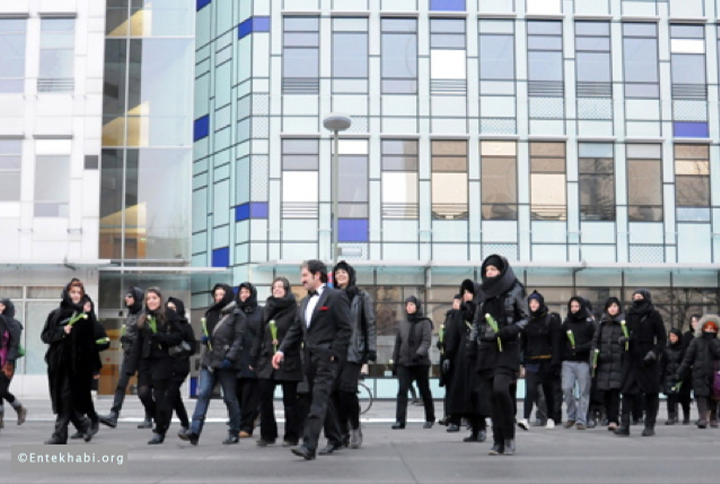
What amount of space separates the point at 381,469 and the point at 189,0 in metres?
26.0

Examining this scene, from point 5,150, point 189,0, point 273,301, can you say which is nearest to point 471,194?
point 189,0

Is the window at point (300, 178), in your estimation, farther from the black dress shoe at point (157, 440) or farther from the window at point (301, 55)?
the black dress shoe at point (157, 440)

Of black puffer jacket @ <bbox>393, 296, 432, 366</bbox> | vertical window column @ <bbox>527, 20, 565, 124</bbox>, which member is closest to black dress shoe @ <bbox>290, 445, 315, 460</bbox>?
black puffer jacket @ <bbox>393, 296, 432, 366</bbox>

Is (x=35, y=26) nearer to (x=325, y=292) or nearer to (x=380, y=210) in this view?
(x=380, y=210)

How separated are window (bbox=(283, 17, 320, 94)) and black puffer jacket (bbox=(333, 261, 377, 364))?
790 inches

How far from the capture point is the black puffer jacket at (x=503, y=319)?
38.3ft

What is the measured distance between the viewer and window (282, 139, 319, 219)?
32.5m

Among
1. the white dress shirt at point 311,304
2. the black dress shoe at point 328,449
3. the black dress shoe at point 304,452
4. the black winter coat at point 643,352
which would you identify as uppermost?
the white dress shirt at point 311,304

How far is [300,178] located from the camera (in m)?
32.7

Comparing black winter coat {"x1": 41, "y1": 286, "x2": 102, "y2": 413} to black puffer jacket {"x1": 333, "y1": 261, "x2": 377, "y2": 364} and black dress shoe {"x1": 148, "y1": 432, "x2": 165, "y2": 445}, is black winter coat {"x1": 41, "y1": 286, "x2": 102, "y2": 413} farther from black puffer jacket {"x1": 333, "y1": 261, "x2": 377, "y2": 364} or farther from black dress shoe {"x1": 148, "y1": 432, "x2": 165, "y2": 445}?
black puffer jacket {"x1": 333, "y1": 261, "x2": 377, "y2": 364}

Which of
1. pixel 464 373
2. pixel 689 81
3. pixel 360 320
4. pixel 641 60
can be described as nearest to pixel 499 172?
pixel 641 60

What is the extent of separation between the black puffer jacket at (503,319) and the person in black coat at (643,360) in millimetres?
4094

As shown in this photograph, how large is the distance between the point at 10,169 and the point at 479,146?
43.7ft

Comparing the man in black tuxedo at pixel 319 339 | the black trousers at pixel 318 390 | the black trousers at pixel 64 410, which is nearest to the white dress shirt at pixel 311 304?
the man in black tuxedo at pixel 319 339
